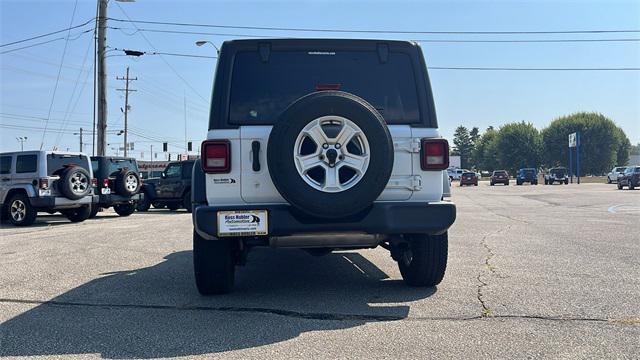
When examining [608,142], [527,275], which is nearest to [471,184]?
[608,142]

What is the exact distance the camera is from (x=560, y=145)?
86.8m

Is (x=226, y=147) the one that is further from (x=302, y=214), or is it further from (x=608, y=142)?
(x=608, y=142)

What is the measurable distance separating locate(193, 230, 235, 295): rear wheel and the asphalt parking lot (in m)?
0.15

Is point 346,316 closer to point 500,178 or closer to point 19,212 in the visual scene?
point 19,212

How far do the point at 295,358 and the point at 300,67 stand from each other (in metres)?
2.69

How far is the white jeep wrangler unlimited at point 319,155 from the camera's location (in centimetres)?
459

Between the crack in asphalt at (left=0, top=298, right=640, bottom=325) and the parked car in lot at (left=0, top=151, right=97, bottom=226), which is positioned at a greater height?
the parked car in lot at (left=0, top=151, right=97, bottom=226)

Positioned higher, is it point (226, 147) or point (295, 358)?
point (226, 147)

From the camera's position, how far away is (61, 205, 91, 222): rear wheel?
1552 centimetres

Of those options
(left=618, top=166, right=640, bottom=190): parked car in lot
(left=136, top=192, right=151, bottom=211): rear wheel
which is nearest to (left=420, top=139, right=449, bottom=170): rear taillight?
(left=136, top=192, right=151, bottom=211): rear wheel

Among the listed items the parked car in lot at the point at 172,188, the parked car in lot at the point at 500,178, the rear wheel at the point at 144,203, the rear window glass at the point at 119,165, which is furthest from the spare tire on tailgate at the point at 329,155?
the parked car in lot at the point at 500,178

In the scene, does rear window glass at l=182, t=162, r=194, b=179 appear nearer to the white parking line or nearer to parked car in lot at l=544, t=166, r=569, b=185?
the white parking line

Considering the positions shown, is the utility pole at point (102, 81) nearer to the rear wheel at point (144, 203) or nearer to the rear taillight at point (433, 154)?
the rear wheel at point (144, 203)

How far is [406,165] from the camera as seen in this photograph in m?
5.00
